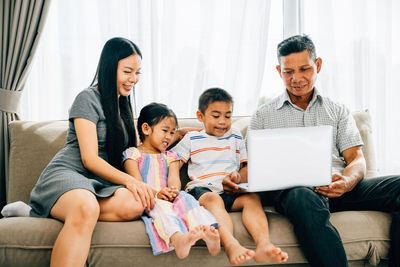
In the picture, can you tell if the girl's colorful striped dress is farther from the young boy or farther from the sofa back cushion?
the sofa back cushion

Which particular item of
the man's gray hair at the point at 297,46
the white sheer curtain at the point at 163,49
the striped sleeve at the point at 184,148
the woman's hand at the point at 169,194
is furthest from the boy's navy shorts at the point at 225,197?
the white sheer curtain at the point at 163,49

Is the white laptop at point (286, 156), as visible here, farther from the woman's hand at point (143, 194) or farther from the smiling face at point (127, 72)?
the smiling face at point (127, 72)

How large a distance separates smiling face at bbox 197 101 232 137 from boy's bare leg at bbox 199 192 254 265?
1.29 ft

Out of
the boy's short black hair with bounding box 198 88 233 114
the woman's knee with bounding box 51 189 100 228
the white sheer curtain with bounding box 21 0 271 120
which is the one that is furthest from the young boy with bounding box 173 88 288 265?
the white sheer curtain with bounding box 21 0 271 120

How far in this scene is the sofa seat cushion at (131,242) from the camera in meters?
1.38

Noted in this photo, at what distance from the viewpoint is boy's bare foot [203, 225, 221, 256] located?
4.25ft

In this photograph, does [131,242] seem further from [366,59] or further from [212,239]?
[366,59]

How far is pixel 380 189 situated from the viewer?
1570 mm

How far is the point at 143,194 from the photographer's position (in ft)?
4.97

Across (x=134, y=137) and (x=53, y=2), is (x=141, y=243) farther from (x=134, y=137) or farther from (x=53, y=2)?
(x=53, y=2)

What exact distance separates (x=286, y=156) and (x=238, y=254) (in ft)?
1.27

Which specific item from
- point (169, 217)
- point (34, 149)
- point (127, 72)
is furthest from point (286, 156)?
point (34, 149)

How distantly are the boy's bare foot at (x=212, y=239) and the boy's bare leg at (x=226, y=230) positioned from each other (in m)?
0.04

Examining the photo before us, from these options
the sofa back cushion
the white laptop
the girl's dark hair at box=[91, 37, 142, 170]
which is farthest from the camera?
the sofa back cushion
